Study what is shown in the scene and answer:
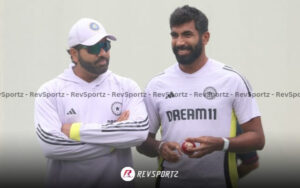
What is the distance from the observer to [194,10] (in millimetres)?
3715

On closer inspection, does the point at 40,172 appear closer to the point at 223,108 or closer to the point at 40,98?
the point at 40,98

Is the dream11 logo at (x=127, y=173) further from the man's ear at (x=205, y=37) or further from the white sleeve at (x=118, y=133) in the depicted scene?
the man's ear at (x=205, y=37)

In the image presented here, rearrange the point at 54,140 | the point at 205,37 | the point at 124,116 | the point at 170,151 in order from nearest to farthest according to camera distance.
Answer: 1. the point at 54,140
2. the point at 124,116
3. the point at 170,151
4. the point at 205,37

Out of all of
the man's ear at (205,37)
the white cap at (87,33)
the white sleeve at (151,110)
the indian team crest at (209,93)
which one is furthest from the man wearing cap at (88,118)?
the man's ear at (205,37)

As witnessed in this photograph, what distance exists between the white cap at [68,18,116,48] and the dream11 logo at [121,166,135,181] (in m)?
0.86

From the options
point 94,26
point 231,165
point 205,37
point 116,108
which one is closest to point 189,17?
point 205,37

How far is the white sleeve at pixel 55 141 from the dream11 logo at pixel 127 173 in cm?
25

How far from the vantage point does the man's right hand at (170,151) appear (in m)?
3.59

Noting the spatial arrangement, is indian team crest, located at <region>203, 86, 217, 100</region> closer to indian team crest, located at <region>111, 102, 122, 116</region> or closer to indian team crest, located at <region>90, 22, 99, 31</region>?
indian team crest, located at <region>111, 102, 122, 116</region>

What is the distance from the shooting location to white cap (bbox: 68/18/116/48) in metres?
3.57

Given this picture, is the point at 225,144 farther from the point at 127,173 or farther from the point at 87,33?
the point at 87,33

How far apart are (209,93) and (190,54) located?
0.94 ft

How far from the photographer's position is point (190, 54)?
3648mm

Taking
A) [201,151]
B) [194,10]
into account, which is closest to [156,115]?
[201,151]
